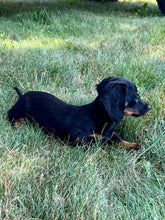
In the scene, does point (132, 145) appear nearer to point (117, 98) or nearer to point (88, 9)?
point (117, 98)

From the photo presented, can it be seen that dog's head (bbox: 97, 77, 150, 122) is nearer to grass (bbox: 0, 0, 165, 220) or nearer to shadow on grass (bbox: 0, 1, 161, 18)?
grass (bbox: 0, 0, 165, 220)

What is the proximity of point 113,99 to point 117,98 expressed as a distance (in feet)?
0.13

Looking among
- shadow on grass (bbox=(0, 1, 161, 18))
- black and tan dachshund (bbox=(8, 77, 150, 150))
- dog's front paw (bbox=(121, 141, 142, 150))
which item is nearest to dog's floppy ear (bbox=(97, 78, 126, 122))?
black and tan dachshund (bbox=(8, 77, 150, 150))

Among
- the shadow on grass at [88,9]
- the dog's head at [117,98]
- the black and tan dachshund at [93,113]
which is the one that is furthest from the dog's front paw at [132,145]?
the shadow on grass at [88,9]

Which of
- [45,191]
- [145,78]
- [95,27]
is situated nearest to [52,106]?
[45,191]

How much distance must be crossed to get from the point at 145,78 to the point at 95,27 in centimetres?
306

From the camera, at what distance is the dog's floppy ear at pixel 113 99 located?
2.35 m

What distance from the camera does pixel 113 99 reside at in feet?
7.75

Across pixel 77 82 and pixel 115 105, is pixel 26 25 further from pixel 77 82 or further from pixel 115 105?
pixel 115 105

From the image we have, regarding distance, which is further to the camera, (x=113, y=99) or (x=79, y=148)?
(x=79, y=148)

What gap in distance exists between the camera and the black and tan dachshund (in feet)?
7.84

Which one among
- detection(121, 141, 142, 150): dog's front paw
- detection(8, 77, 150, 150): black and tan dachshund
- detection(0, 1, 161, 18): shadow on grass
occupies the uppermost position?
detection(0, 1, 161, 18): shadow on grass

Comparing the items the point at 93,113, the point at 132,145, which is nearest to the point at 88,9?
the point at 93,113

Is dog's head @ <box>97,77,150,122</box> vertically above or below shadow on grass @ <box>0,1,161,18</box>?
below
